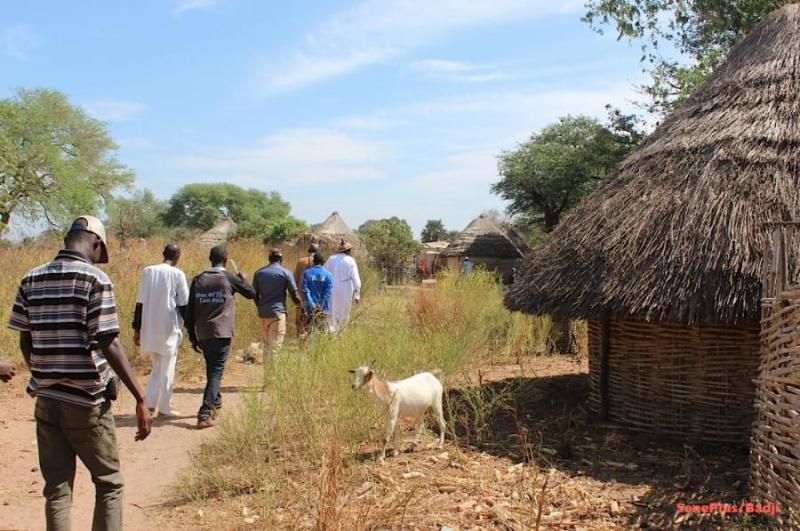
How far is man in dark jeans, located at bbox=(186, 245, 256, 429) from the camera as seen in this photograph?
20.1 feet

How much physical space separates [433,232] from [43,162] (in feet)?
131

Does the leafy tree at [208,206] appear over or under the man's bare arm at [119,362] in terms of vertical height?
over

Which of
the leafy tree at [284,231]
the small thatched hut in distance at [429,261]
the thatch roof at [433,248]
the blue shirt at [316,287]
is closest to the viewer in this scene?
the blue shirt at [316,287]

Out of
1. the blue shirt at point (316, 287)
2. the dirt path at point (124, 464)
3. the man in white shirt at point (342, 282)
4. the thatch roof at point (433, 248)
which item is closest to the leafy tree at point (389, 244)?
the thatch roof at point (433, 248)

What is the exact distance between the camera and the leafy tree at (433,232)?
59.0 metres

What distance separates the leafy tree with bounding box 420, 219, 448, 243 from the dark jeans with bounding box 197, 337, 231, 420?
2044 inches

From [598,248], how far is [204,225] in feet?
150

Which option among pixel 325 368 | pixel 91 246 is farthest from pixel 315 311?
pixel 91 246

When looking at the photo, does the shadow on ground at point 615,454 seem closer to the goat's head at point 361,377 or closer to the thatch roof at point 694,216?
the goat's head at point 361,377

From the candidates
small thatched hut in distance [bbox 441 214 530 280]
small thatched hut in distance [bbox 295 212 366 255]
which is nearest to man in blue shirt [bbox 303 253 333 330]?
small thatched hut in distance [bbox 295 212 366 255]

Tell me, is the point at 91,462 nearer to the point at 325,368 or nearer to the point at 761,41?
the point at 325,368

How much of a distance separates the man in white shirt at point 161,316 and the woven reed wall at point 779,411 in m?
4.77

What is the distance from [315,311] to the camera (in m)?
7.35

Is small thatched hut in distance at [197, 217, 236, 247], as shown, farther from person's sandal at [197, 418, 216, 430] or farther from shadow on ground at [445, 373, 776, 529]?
shadow on ground at [445, 373, 776, 529]
